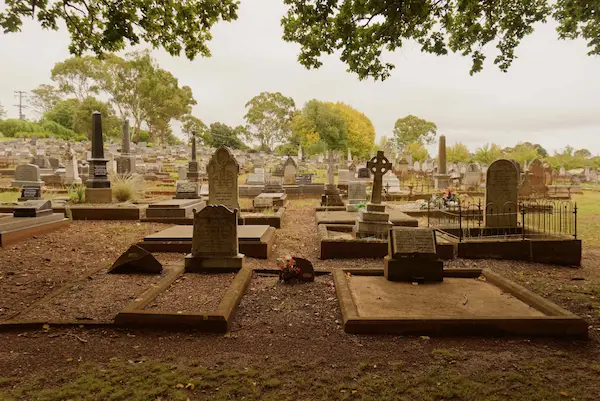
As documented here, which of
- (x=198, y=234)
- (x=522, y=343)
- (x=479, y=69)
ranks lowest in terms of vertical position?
(x=522, y=343)

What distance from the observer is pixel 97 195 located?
1374 centimetres

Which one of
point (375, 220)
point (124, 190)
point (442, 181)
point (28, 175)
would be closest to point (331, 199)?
point (375, 220)

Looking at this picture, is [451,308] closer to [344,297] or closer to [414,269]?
[414,269]

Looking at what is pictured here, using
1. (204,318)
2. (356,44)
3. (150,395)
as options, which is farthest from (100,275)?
(356,44)

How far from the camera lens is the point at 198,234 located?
625 centimetres

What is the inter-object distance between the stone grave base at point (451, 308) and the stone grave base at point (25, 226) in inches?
275

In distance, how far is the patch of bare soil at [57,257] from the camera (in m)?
5.38

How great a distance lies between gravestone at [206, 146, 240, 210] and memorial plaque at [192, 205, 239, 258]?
14.2ft

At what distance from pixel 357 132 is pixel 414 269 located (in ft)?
182

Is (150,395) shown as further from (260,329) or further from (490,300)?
(490,300)

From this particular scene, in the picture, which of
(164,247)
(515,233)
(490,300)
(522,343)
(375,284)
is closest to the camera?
(522,343)

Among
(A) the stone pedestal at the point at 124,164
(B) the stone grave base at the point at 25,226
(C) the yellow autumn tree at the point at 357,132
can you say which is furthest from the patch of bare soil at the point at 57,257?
(C) the yellow autumn tree at the point at 357,132

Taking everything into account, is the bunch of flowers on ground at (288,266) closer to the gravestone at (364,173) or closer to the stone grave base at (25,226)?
the stone grave base at (25,226)

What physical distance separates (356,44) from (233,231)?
365 cm
